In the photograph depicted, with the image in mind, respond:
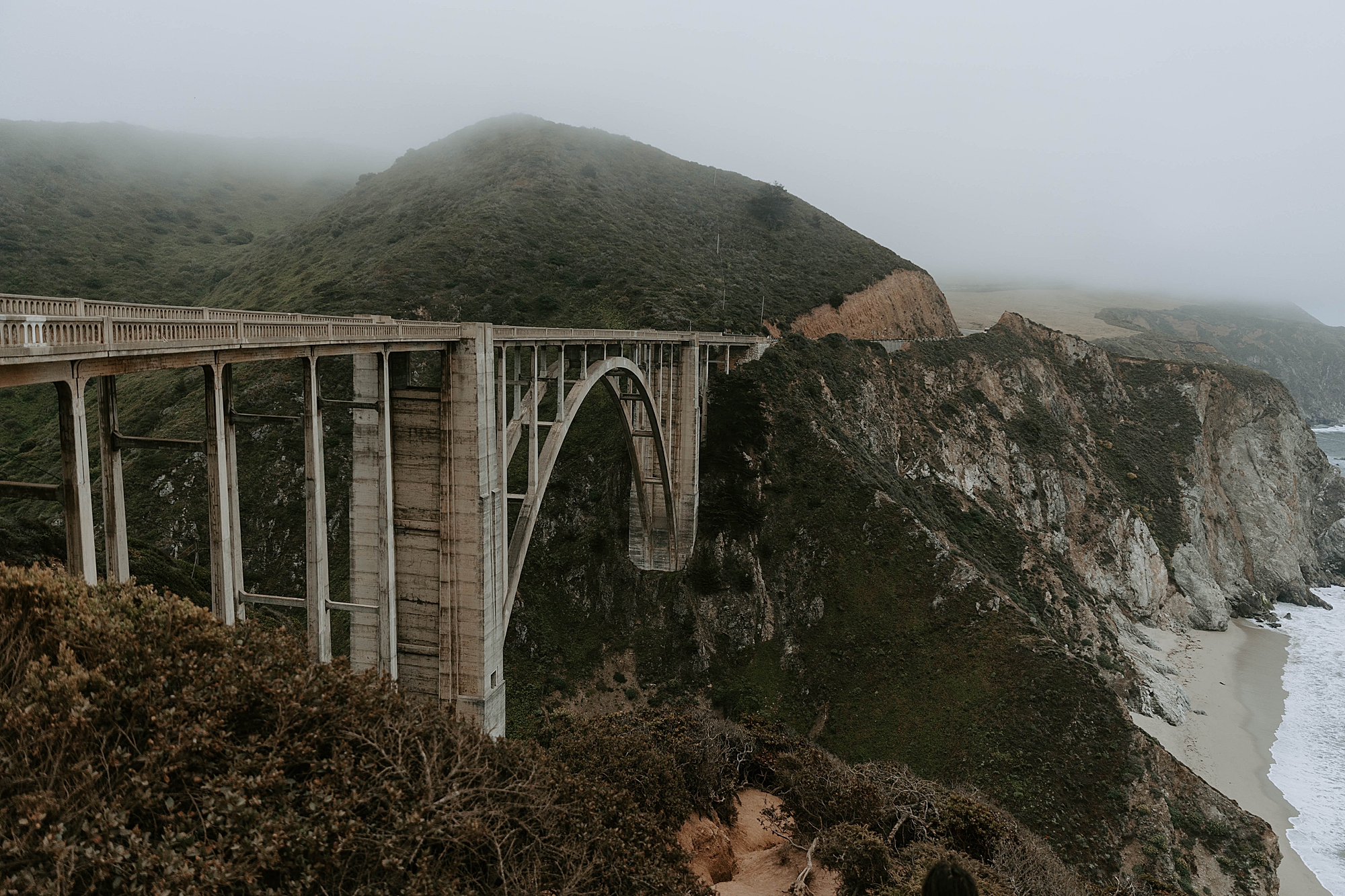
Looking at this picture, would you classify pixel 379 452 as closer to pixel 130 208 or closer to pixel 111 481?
pixel 111 481

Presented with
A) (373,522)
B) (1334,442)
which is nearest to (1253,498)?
(373,522)

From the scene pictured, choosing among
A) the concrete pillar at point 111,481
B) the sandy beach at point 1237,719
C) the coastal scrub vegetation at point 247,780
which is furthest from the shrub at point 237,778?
the sandy beach at point 1237,719

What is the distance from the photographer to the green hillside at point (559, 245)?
182 feet

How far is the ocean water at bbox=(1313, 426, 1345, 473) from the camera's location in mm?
112000

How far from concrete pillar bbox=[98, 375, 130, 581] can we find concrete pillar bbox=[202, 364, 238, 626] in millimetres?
1034

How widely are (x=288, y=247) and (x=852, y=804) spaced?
73.8 meters

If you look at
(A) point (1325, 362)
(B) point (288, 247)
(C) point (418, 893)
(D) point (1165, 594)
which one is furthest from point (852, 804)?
(A) point (1325, 362)

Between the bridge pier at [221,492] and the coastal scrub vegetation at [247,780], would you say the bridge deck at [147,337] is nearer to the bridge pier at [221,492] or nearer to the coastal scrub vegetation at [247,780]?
the bridge pier at [221,492]

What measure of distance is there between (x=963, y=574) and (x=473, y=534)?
24675mm

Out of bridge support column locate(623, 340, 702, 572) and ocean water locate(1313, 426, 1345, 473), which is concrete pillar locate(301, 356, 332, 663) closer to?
bridge support column locate(623, 340, 702, 572)

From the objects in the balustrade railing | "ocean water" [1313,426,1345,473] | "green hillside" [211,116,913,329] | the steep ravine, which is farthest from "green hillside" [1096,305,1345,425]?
the balustrade railing

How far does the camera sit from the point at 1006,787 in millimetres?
25438

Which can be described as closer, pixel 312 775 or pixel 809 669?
pixel 312 775

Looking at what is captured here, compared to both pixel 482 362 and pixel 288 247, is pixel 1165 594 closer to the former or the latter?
pixel 482 362
